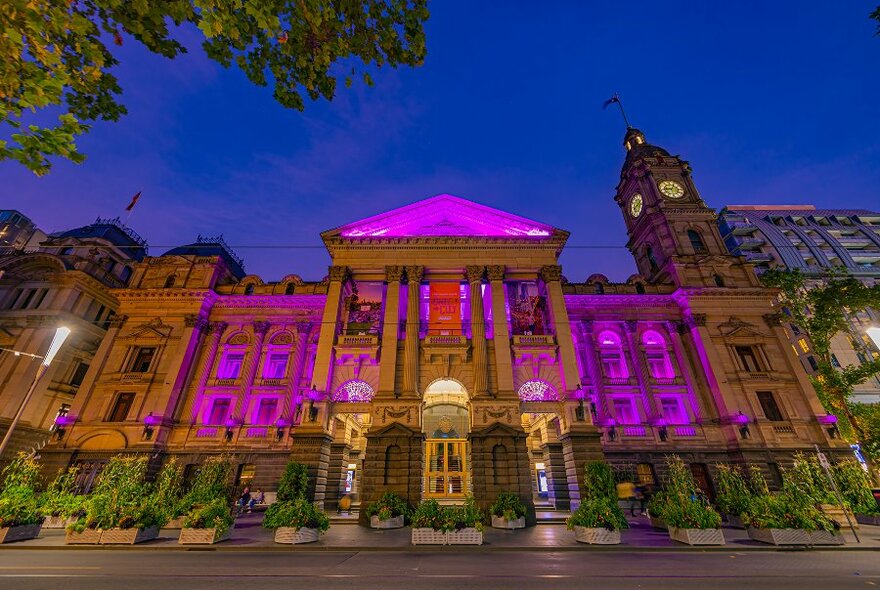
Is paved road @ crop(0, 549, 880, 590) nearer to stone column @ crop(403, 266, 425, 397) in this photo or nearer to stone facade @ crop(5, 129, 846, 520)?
stone facade @ crop(5, 129, 846, 520)

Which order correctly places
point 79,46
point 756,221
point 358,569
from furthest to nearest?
1. point 756,221
2. point 358,569
3. point 79,46

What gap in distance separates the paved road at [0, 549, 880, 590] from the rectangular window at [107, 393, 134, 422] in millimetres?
17054

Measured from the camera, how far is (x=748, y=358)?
2748 centimetres

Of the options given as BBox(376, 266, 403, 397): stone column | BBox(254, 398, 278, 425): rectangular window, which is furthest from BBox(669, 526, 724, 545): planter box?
BBox(254, 398, 278, 425): rectangular window

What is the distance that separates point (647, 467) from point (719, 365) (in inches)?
363

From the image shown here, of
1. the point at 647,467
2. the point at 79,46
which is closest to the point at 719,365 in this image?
the point at 647,467

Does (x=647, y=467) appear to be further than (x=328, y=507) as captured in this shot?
Yes

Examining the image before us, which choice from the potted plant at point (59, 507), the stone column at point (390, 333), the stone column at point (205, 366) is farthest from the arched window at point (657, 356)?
the potted plant at point (59, 507)

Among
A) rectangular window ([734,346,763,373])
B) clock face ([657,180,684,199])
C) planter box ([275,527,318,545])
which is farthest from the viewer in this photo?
clock face ([657,180,684,199])

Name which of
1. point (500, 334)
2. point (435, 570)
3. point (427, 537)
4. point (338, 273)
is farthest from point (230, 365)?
point (435, 570)

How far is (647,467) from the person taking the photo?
2442cm

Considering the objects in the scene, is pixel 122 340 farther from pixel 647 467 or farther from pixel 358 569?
pixel 647 467

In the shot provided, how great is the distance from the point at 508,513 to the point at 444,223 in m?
19.8

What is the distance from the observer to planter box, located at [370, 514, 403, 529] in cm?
1656
